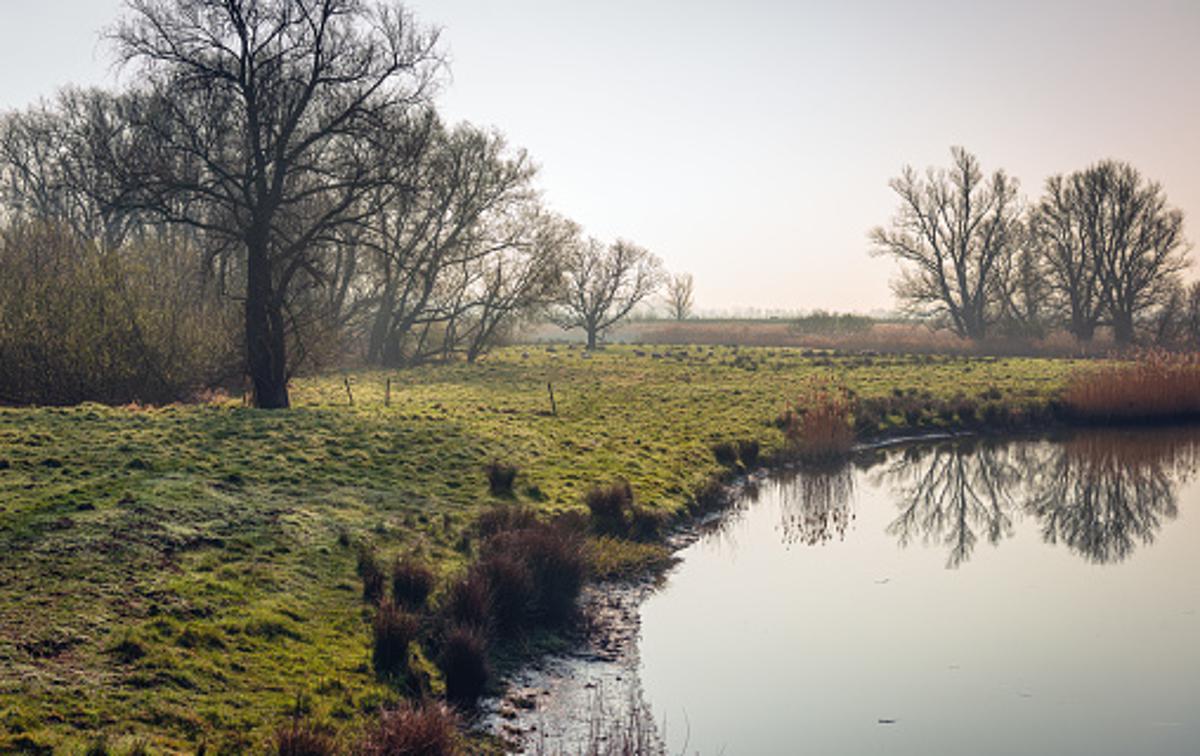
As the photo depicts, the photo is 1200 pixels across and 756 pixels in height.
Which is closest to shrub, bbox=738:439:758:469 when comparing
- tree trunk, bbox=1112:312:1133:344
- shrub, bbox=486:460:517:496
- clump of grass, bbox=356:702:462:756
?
shrub, bbox=486:460:517:496

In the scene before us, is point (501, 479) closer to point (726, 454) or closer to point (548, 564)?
point (548, 564)

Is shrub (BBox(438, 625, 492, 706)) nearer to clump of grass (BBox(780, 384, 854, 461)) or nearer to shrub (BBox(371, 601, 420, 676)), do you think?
shrub (BBox(371, 601, 420, 676))

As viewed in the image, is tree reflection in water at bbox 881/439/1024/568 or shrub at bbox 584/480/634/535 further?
tree reflection in water at bbox 881/439/1024/568

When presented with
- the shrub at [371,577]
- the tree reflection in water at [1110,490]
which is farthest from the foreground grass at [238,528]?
the tree reflection in water at [1110,490]

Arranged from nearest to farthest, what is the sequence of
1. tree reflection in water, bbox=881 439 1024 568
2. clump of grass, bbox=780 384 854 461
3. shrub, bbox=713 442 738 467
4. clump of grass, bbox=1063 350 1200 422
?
tree reflection in water, bbox=881 439 1024 568 < shrub, bbox=713 442 738 467 < clump of grass, bbox=780 384 854 461 < clump of grass, bbox=1063 350 1200 422

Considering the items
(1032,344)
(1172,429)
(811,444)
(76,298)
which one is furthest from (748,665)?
(1032,344)

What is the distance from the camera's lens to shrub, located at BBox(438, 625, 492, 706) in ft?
35.6

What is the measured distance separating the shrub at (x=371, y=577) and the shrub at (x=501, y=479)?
5.53 meters

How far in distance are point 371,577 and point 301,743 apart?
5052mm

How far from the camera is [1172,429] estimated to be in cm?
3269

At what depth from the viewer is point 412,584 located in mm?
13070

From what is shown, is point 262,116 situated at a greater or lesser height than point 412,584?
greater

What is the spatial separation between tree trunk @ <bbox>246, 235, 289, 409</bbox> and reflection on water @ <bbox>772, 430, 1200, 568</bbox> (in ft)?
46.7

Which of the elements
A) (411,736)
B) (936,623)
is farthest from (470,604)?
(936,623)
